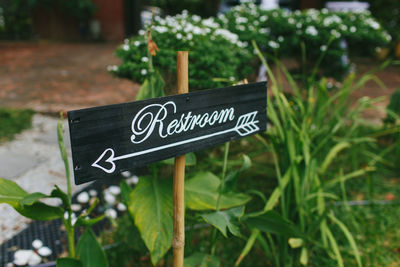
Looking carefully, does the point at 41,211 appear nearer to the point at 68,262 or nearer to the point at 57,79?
the point at 68,262

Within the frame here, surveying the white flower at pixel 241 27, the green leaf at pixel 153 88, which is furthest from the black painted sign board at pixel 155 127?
the white flower at pixel 241 27

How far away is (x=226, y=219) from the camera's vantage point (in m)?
1.29

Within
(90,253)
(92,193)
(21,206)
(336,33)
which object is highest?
(336,33)

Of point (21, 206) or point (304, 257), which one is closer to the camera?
point (21, 206)

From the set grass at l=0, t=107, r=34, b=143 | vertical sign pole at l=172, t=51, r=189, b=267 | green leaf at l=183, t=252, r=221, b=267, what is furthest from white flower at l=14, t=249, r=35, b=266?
grass at l=0, t=107, r=34, b=143

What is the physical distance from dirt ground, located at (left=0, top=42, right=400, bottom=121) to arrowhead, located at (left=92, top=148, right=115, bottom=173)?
2.92 metres

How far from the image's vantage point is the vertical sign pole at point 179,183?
3.82ft

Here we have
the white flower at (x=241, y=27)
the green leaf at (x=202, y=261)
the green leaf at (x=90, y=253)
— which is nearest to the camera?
the green leaf at (x=90, y=253)

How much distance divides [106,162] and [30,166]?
2.09 metres

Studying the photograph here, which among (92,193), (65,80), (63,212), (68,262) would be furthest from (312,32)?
(65,80)

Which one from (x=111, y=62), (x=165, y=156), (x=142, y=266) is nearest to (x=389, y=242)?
(x=142, y=266)

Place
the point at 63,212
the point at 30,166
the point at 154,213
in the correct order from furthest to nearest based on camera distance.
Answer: the point at 30,166 → the point at 154,213 → the point at 63,212

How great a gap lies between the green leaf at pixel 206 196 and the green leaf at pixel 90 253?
1.47ft

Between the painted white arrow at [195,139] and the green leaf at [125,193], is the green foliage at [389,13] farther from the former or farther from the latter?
the green leaf at [125,193]
